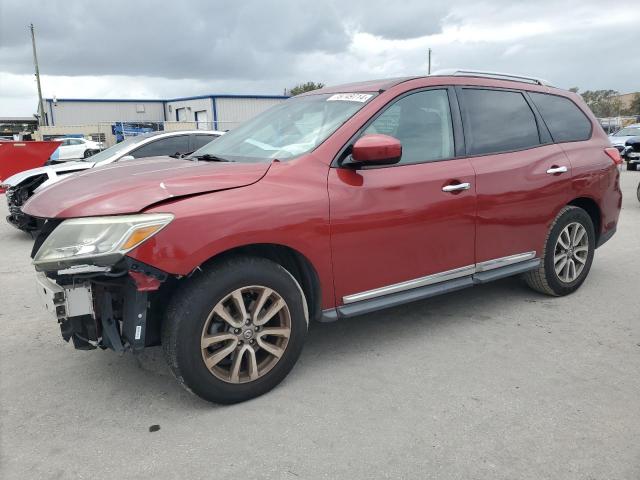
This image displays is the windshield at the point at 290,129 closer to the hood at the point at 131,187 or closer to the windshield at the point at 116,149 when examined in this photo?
the hood at the point at 131,187

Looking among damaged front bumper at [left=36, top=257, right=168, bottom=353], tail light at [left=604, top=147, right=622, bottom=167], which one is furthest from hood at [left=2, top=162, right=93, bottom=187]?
tail light at [left=604, top=147, right=622, bottom=167]

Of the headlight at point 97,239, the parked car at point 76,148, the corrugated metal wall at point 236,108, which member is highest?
the corrugated metal wall at point 236,108

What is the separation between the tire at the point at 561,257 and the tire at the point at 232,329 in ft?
7.77

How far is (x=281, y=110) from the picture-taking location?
4.04m

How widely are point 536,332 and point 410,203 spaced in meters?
1.45

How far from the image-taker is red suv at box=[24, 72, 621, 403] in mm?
2605

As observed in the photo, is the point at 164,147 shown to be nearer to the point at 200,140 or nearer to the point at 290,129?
the point at 200,140

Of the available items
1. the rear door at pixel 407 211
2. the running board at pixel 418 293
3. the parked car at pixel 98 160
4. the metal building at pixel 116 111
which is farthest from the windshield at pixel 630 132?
the metal building at pixel 116 111

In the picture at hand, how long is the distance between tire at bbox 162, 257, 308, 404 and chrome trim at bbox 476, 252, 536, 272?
1.51m

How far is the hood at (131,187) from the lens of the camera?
2617mm

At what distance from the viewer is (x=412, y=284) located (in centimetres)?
349

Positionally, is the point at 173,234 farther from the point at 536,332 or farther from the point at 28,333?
the point at 536,332

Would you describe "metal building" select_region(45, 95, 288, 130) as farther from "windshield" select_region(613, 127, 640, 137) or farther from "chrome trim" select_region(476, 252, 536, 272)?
"chrome trim" select_region(476, 252, 536, 272)

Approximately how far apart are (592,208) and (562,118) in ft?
2.80
